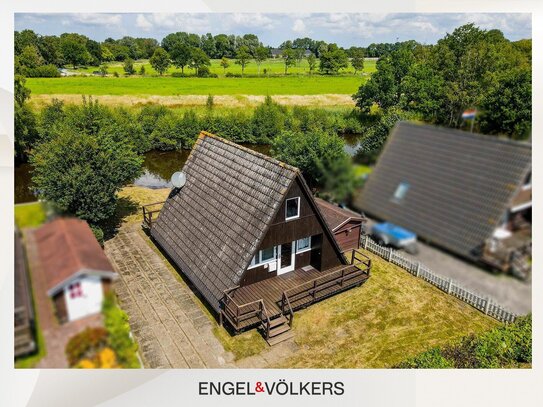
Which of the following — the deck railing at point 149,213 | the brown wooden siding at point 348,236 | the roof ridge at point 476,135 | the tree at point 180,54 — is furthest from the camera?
the deck railing at point 149,213

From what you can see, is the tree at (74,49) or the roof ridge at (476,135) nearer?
the roof ridge at (476,135)

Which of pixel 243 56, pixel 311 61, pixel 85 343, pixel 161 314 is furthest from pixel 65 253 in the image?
pixel 243 56

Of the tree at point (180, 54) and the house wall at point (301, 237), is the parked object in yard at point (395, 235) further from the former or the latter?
the tree at point (180, 54)

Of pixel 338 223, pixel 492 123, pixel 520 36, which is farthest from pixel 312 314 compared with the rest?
pixel 520 36

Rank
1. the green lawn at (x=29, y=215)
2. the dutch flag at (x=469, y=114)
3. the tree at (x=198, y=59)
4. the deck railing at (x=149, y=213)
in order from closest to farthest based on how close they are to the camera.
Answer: the dutch flag at (x=469, y=114) < the green lawn at (x=29, y=215) < the tree at (x=198, y=59) < the deck railing at (x=149, y=213)

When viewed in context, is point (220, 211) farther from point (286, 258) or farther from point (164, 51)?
point (164, 51)

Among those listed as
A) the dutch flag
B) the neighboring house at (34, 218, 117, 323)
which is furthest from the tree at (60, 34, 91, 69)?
the dutch flag

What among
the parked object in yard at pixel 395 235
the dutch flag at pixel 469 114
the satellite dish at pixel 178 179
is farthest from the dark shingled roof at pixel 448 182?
the satellite dish at pixel 178 179
